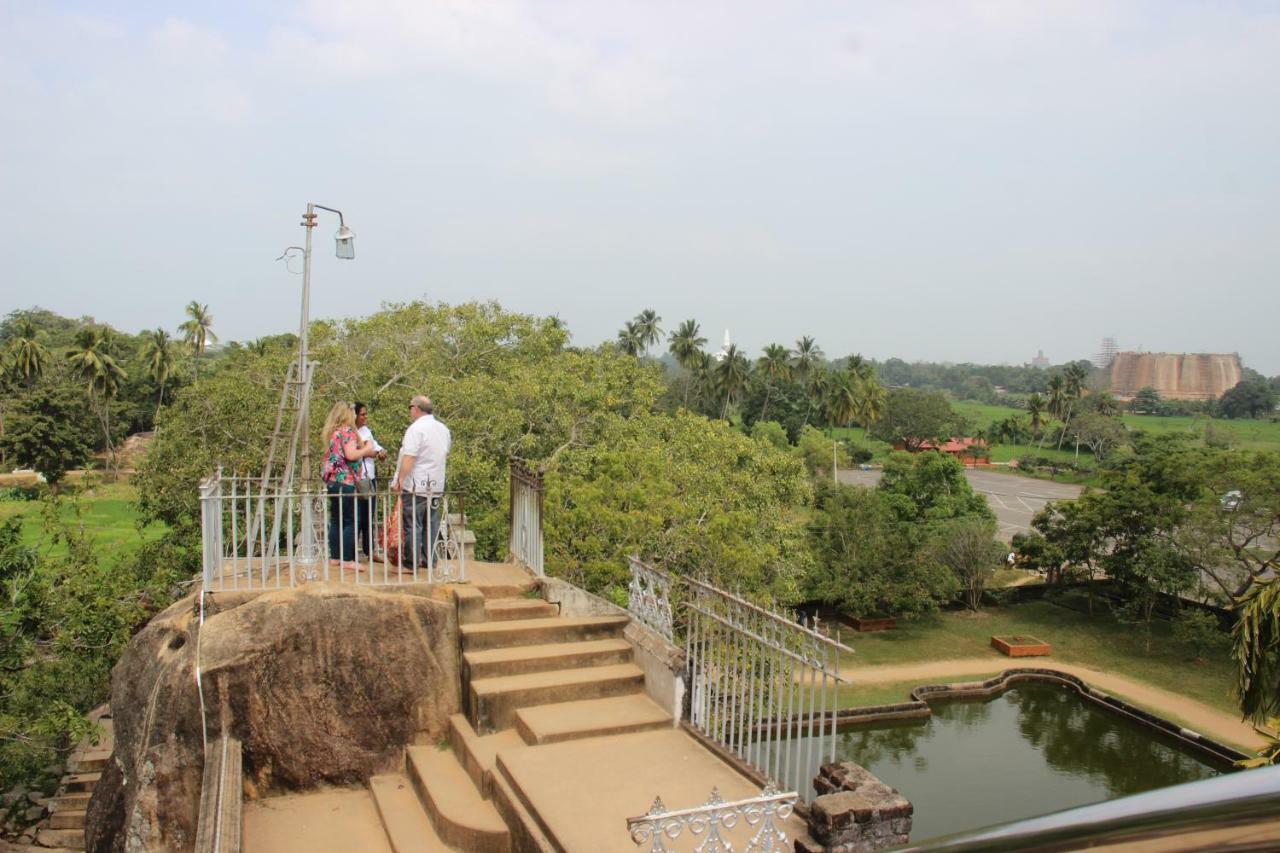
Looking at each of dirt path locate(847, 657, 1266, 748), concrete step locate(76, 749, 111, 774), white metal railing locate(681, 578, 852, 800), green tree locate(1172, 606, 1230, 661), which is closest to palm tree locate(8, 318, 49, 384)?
concrete step locate(76, 749, 111, 774)

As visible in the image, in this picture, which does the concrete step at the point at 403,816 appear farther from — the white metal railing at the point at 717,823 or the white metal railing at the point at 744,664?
the white metal railing at the point at 744,664

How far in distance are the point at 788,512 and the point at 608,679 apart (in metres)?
12.5

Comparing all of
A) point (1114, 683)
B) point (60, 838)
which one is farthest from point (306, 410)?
point (1114, 683)

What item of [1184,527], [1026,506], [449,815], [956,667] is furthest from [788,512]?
[1026,506]

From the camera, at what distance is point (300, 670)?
6.80m

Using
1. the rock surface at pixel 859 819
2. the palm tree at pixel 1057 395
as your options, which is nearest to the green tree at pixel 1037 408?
the palm tree at pixel 1057 395

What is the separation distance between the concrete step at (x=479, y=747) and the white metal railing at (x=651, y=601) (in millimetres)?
1515

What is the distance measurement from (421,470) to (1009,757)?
19.9m

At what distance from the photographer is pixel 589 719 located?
6.65 m

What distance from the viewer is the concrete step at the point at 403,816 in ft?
19.0

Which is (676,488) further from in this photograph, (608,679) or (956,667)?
(956,667)

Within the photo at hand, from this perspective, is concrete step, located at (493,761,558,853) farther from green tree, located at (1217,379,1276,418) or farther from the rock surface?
green tree, located at (1217,379,1276,418)

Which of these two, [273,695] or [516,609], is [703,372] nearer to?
[516,609]

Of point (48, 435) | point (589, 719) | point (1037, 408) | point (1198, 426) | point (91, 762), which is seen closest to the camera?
point (589, 719)
